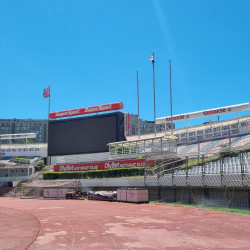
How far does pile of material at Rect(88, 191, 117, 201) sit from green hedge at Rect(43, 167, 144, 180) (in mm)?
3862

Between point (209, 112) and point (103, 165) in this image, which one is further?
point (209, 112)

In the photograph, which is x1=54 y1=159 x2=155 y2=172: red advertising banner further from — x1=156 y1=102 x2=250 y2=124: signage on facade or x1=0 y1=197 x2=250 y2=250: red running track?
x1=0 y1=197 x2=250 y2=250: red running track

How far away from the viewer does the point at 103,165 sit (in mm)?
40375

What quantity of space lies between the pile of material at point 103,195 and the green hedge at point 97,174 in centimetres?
386

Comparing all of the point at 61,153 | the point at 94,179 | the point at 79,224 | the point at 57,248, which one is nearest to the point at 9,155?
the point at 61,153

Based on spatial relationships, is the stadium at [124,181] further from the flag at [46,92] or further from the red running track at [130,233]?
the flag at [46,92]

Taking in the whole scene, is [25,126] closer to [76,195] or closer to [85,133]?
[85,133]

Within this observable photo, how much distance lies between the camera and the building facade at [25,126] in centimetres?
14088

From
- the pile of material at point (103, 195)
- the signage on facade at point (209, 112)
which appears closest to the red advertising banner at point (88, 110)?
the pile of material at point (103, 195)

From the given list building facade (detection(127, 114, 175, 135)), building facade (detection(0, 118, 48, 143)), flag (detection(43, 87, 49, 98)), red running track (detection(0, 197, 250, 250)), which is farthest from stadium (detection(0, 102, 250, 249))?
building facade (detection(0, 118, 48, 143))

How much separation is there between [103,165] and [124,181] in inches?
314

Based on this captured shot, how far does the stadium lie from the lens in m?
14.3

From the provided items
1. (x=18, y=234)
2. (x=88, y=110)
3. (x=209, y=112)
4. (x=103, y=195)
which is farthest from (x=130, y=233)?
(x=209, y=112)

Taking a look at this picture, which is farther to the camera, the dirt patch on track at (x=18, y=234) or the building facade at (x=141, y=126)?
the building facade at (x=141, y=126)
